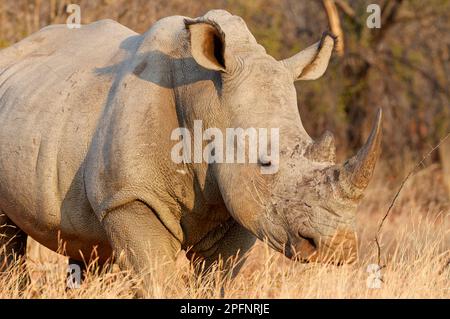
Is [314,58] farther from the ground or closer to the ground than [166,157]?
farther from the ground

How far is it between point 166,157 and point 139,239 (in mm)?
453

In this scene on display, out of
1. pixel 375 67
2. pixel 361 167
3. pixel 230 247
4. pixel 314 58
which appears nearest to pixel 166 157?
pixel 230 247

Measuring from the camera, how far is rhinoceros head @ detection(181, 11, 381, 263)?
5.21 metres

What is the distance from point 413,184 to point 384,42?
3015 mm

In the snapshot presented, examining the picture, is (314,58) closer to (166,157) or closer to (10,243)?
(166,157)

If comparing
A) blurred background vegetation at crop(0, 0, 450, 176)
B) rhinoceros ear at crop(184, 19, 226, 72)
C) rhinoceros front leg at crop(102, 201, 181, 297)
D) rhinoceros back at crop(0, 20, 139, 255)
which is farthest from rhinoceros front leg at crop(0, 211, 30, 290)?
blurred background vegetation at crop(0, 0, 450, 176)

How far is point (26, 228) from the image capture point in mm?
6844

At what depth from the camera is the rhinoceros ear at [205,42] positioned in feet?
18.5

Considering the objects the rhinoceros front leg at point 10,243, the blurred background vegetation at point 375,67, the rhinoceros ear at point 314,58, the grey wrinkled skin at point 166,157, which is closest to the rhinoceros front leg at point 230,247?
the grey wrinkled skin at point 166,157

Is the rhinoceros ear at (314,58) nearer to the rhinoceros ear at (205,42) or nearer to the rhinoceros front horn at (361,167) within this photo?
the rhinoceros ear at (205,42)

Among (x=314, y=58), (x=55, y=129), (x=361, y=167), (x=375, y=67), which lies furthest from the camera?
(x=375, y=67)

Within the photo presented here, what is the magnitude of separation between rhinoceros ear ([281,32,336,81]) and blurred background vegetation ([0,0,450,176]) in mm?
9574

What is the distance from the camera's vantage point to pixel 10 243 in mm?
7445

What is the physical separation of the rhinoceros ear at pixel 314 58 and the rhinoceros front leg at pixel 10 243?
7.35 ft
